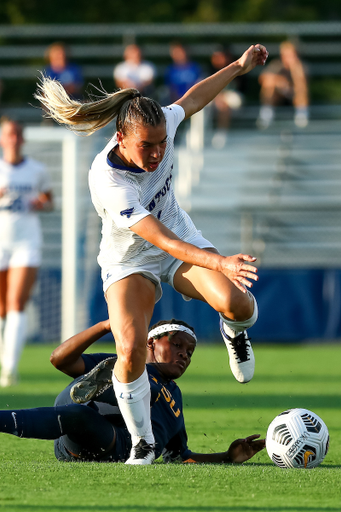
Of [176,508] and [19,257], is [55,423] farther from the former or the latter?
[19,257]

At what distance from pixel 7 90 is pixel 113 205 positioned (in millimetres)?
18997

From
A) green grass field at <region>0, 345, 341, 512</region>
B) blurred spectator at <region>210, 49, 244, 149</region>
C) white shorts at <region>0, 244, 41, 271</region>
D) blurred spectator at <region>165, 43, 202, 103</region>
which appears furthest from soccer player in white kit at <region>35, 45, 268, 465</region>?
blurred spectator at <region>210, 49, 244, 149</region>

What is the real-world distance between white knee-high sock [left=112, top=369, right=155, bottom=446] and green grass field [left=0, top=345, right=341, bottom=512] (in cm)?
22

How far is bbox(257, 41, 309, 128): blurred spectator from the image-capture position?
15359 millimetres

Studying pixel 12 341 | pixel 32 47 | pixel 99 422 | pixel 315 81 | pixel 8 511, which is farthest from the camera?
pixel 315 81

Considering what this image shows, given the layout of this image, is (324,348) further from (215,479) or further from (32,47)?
(32,47)

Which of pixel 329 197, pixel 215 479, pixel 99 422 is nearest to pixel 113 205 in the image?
pixel 99 422

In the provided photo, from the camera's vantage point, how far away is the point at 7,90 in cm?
2225

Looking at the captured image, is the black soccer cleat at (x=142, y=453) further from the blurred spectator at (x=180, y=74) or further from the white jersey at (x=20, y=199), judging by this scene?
the blurred spectator at (x=180, y=74)

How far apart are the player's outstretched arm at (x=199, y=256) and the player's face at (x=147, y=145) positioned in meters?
0.31

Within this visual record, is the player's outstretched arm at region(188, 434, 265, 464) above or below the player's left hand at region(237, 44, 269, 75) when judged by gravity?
below

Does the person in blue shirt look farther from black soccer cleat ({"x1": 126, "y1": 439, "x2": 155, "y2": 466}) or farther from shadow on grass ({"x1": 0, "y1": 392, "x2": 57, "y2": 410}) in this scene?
shadow on grass ({"x1": 0, "y1": 392, "x2": 57, "y2": 410})

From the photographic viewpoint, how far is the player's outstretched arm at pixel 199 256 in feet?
11.8

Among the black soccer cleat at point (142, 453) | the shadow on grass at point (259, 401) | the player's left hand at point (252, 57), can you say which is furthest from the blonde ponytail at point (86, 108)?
the shadow on grass at point (259, 401)
